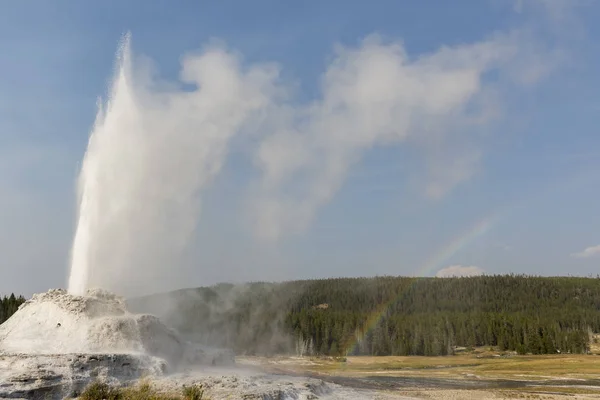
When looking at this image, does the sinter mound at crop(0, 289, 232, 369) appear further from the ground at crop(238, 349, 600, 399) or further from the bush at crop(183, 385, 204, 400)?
the ground at crop(238, 349, 600, 399)

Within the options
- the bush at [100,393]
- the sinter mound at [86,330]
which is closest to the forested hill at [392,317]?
the sinter mound at [86,330]

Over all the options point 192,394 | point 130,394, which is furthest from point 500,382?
point 130,394

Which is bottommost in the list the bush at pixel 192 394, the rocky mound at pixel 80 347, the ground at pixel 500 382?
the ground at pixel 500 382

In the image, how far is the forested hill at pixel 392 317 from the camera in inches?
3730

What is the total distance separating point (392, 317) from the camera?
111062 mm

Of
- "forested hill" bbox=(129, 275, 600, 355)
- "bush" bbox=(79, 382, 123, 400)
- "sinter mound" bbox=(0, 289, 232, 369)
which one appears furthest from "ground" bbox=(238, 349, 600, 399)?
"forested hill" bbox=(129, 275, 600, 355)

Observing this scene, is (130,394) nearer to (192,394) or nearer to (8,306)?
(192,394)

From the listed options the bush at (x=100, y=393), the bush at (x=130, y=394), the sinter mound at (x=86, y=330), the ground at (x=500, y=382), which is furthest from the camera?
the ground at (x=500, y=382)

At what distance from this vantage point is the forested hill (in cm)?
9475

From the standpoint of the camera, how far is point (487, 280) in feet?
550

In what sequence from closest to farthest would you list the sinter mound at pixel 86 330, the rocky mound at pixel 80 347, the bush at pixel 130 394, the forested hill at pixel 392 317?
1. the bush at pixel 130 394
2. the rocky mound at pixel 80 347
3. the sinter mound at pixel 86 330
4. the forested hill at pixel 392 317

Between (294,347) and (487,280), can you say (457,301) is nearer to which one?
(487,280)

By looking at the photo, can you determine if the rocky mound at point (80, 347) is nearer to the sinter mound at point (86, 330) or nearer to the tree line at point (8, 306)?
the sinter mound at point (86, 330)

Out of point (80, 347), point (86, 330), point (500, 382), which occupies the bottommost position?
point (500, 382)
